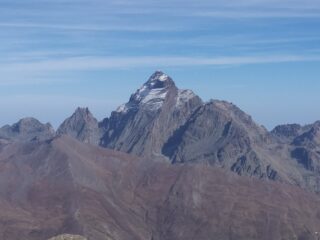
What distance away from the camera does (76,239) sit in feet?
378

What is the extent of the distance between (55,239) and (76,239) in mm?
3158

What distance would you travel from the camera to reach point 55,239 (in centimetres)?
11525
